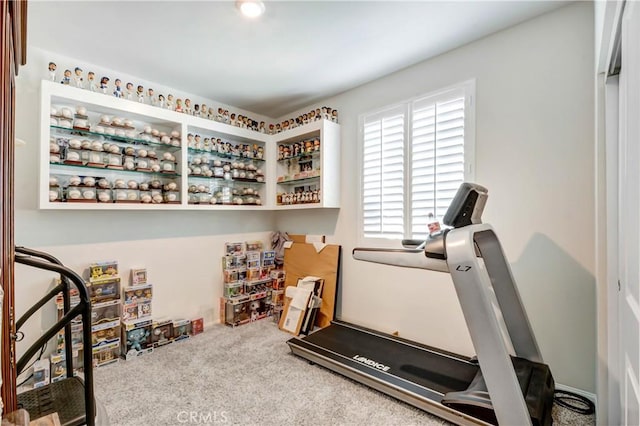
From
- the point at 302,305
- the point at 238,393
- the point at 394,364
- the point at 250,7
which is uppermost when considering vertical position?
the point at 250,7

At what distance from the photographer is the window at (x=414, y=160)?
2561 millimetres

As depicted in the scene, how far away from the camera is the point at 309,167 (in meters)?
3.80

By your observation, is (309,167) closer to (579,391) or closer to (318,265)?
(318,265)

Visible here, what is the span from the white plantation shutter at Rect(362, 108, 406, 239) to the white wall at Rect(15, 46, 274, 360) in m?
1.63

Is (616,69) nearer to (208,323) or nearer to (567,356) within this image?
(567,356)

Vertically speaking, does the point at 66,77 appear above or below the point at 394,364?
above

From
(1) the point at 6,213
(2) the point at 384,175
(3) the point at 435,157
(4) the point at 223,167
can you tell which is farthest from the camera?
(4) the point at 223,167

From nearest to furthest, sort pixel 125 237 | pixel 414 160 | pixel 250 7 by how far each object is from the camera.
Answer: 1. pixel 250 7
2. pixel 414 160
3. pixel 125 237

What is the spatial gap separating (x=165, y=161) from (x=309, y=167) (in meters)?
1.60

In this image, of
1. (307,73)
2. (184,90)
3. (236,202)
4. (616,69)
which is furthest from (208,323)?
(616,69)

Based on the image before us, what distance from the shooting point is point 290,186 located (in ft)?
13.3

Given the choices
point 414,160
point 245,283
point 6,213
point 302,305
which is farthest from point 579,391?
point 6,213

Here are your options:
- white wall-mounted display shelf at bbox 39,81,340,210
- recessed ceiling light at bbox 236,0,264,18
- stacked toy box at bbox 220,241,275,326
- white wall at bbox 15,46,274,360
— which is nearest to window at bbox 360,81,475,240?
white wall-mounted display shelf at bbox 39,81,340,210

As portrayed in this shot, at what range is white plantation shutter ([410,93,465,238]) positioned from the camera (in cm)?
257
